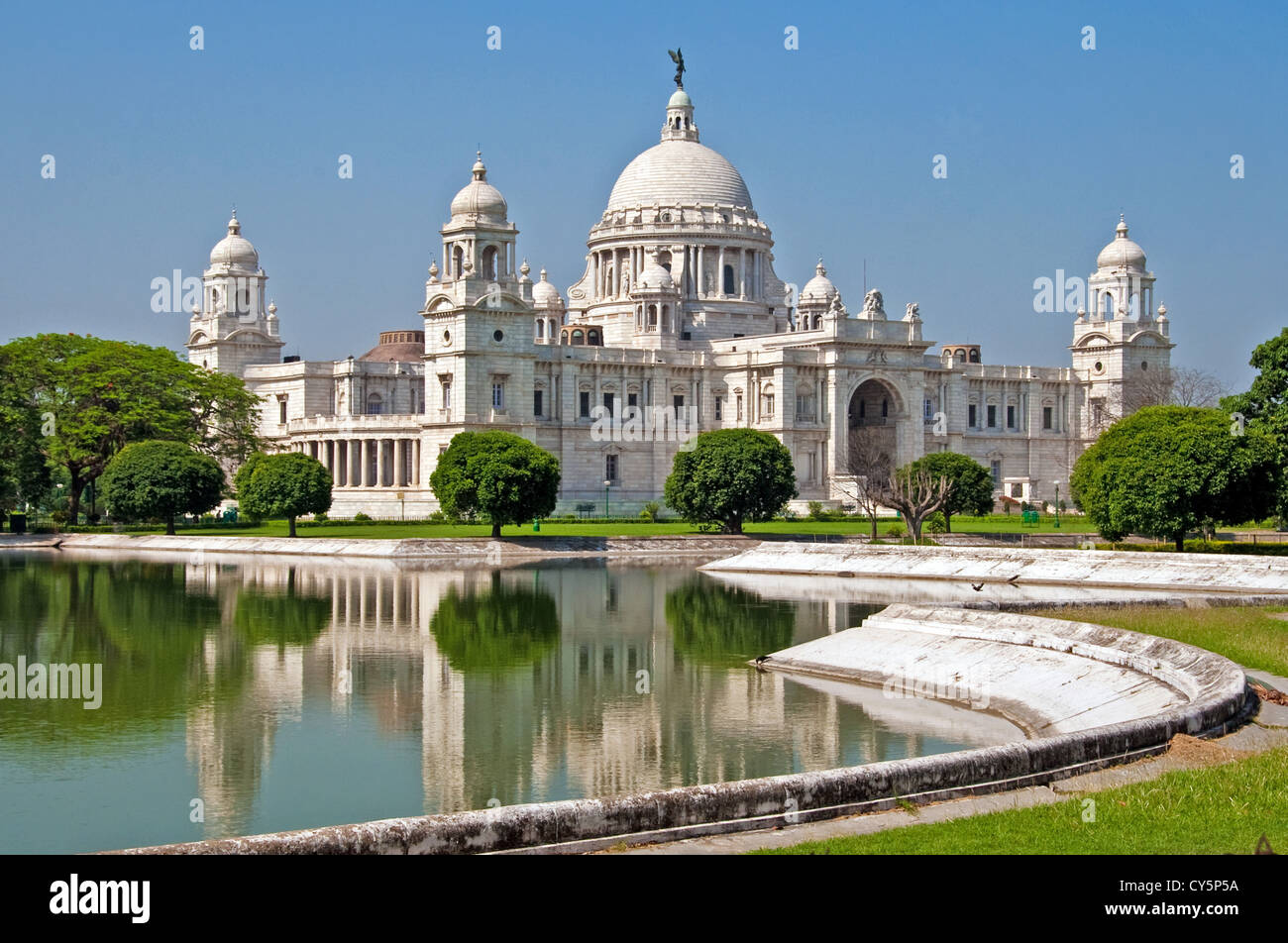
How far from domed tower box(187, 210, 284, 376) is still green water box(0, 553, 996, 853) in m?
54.4

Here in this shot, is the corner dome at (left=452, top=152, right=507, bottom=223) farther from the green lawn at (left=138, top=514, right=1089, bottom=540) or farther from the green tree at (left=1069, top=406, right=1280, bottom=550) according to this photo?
the green tree at (left=1069, top=406, right=1280, bottom=550)

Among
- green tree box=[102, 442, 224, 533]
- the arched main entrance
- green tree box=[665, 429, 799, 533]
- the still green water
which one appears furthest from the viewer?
the arched main entrance

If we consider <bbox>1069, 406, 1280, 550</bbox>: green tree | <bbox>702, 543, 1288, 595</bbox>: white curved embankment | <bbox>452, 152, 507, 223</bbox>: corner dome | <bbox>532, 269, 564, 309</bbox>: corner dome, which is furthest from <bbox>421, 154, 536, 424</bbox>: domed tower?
<bbox>1069, 406, 1280, 550</bbox>: green tree

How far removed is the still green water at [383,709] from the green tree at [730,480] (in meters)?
20.5

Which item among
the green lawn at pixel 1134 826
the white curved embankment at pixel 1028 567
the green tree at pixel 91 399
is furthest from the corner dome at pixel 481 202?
the green lawn at pixel 1134 826

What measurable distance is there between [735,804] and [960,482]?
56666mm

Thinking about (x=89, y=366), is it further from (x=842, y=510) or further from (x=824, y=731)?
(x=824, y=731)

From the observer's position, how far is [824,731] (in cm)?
2481

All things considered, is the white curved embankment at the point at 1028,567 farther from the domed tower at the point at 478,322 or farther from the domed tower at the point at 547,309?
the domed tower at the point at 547,309

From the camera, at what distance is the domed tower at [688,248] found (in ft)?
344

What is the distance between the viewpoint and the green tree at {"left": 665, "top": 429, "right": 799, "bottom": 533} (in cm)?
6812

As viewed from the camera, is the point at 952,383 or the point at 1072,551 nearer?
the point at 1072,551

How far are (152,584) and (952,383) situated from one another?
64738 millimetres

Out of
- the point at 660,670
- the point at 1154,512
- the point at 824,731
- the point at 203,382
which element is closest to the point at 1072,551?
the point at 1154,512
